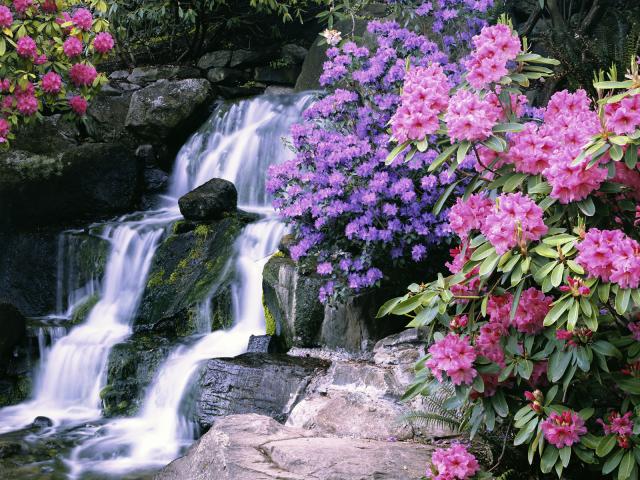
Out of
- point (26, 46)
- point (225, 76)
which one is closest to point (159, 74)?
point (225, 76)

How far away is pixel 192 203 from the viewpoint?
8.50 meters

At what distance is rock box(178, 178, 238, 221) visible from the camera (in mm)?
8430

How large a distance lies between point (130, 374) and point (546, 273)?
4.87 metres

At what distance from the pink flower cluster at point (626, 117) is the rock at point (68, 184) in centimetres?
810

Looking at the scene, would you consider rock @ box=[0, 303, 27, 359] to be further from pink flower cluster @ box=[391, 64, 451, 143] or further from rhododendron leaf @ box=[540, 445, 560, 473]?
rhododendron leaf @ box=[540, 445, 560, 473]

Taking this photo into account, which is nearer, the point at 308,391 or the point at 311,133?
the point at 308,391

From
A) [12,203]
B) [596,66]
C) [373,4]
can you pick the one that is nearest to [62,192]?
[12,203]

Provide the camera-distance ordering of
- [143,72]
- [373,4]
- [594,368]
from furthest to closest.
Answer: [143,72], [373,4], [594,368]

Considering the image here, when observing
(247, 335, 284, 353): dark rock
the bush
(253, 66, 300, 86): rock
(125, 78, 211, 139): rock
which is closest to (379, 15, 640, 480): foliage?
(247, 335, 284, 353): dark rock

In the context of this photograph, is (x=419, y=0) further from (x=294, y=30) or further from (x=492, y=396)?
(x=294, y=30)

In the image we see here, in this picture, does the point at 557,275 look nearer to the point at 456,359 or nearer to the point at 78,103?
the point at 456,359

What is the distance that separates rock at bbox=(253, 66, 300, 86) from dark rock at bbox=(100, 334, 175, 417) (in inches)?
226

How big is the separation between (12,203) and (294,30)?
5.50 m

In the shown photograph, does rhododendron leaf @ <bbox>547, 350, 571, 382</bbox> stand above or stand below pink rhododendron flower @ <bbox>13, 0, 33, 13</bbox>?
below
